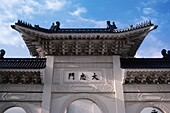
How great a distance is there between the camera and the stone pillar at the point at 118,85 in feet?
29.7

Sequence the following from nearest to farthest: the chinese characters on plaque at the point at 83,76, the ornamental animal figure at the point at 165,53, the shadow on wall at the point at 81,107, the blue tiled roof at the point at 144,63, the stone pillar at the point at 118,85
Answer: the stone pillar at the point at 118,85 → the chinese characters on plaque at the point at 83,76 → the blue tiled roof at the point at 144,63 → the ornamental animal figure at the point at 165,53 → the shadow on wall at the point at 81,107

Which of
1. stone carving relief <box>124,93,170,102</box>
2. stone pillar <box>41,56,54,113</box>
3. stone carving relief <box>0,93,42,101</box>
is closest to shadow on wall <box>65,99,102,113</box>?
stone pillar <box>41,56,54,113</box>

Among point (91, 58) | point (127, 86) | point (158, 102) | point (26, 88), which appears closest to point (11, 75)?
point (26, 88)

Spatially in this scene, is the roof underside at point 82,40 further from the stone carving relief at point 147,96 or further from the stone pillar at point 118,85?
the stone carving relief at point 147,96

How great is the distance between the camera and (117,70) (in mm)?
9883

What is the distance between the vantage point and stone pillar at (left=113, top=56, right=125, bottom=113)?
9059 mm

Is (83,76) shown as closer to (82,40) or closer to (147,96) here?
(82,40)

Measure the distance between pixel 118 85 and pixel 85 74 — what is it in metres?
1.55

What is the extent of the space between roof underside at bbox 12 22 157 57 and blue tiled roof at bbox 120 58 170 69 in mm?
545

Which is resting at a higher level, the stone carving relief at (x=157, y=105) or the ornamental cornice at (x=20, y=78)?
the ornamental cornice at (x=20, y=78)

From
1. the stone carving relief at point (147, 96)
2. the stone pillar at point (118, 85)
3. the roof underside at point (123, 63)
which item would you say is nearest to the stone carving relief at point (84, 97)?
the stone pillar at point (118, 85)

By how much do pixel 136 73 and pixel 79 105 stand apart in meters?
10.2

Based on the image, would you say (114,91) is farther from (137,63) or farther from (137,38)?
(137,38)

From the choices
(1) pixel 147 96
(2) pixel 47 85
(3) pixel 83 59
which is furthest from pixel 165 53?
(2) pixel 47 85
